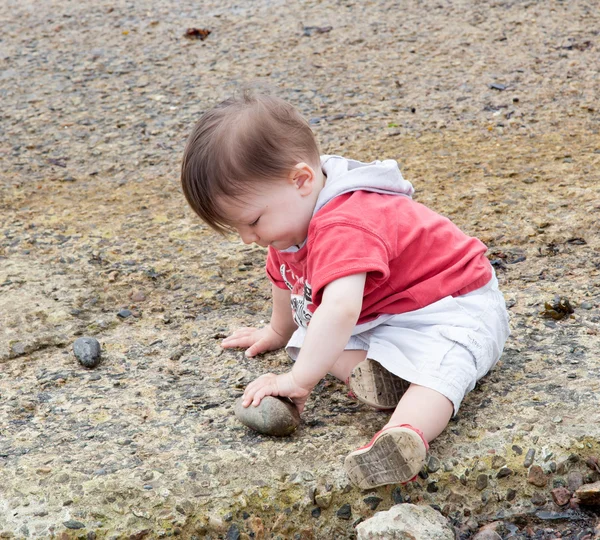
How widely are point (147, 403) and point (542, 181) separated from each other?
9.18 feet

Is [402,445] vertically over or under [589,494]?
over

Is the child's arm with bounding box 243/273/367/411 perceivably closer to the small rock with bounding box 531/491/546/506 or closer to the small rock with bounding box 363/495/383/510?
the small rock with bounding box 363/495/383/510

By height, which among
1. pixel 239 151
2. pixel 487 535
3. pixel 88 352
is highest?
pixel 239 151

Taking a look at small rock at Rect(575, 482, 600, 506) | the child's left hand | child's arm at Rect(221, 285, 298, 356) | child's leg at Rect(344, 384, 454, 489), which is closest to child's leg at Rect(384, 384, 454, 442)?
child's leg at Rect(344, 384, 454, 489)

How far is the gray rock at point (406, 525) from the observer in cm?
218

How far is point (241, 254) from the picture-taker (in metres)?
4.12

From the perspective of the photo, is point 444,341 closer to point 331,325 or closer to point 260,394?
point 331,325

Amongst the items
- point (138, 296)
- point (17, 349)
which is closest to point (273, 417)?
point (17, 349)

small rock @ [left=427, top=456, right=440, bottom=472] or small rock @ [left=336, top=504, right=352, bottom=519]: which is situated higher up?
small rock @ [left=427, top=456, right=440, bottom=472]

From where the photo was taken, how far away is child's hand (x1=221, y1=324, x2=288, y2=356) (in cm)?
314

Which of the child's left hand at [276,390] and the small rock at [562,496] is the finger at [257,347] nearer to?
the child's left hand at [276,390]

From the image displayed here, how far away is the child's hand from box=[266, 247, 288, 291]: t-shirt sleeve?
0.75 ft

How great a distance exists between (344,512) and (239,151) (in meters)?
1.17

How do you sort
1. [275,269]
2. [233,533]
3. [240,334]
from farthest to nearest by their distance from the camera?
[240,334] < [275,269] < [233,533]
